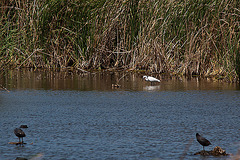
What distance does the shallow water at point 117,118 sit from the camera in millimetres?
5246

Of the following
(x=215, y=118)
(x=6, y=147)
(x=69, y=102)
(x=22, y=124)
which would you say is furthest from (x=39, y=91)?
(x=6, y=147)

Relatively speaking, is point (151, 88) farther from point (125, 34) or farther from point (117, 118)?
point (125, 34)

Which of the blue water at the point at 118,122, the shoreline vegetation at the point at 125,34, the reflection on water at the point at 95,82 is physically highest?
the shoreline vegetation at the point at 125,34

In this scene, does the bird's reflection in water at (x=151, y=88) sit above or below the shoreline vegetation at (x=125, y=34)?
below

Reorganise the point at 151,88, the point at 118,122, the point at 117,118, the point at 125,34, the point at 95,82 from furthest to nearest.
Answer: the point at 125,34
the point at 95,82
the point at 151,88
the point at 117,118
the point at 118,122

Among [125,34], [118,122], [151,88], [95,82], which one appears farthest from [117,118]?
[125,34]

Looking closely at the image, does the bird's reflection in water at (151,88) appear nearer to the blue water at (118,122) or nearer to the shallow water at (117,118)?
the shallow water at (117,118)

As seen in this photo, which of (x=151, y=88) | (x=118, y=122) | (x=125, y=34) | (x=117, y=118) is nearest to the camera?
(x=118, y=122)

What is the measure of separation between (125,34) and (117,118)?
27.0 ft

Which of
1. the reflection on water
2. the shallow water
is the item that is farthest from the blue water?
the reflection on water

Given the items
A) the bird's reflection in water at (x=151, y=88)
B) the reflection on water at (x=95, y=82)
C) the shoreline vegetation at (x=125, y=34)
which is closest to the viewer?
the bird's reflection in water at (x=151, y=88)

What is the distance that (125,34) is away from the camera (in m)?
15.2

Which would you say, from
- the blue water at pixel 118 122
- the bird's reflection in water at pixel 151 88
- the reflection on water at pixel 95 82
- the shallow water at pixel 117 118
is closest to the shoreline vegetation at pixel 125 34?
the reflection on water at pixel 95 82

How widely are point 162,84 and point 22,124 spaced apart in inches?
223
